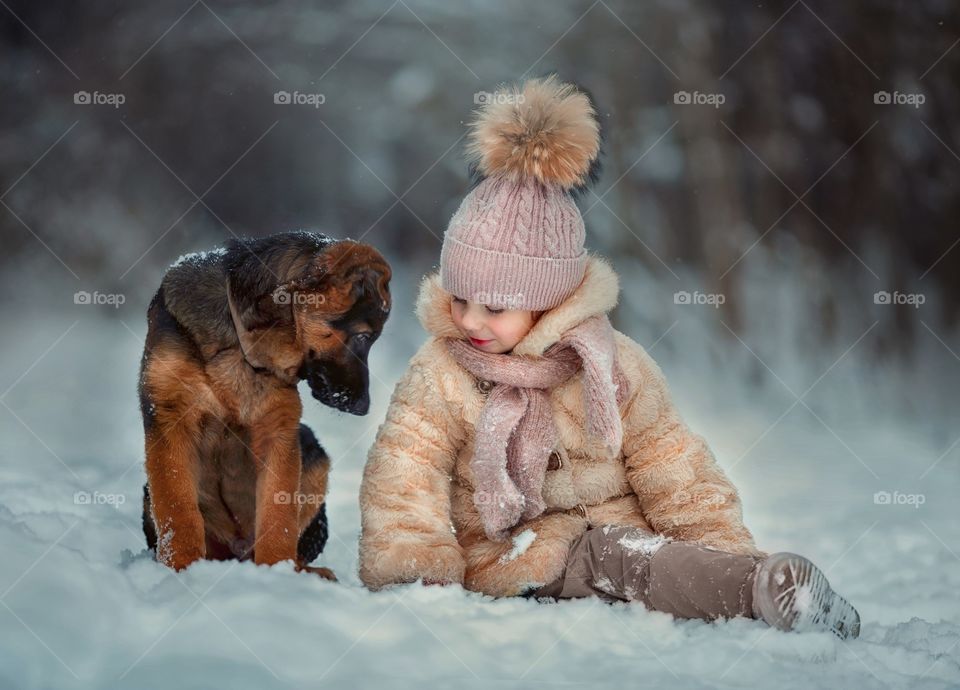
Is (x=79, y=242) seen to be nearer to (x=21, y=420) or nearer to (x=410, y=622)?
(x=21, y=420)

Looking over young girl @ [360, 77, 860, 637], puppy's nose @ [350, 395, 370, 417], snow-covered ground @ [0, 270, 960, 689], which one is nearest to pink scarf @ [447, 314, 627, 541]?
young girl @ [360, 77, 860, 637]

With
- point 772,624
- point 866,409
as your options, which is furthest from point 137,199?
point 772,624

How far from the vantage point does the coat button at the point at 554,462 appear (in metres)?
3.66

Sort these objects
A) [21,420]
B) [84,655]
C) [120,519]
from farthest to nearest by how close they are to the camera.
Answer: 1. [21,420]
2. [120,519]
3. [84,655]

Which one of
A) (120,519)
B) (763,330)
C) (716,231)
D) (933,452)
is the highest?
(716,231)

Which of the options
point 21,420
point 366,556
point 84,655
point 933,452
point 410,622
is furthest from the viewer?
point 933,452

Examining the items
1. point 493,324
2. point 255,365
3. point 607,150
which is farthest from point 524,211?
point 607,150

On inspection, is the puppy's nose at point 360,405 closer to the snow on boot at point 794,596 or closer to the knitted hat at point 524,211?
the knitted hat at point 524,211

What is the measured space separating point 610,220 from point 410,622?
391 centimetres

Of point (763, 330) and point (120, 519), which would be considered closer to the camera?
point (120, 519)

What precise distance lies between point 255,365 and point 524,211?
96 centimetres

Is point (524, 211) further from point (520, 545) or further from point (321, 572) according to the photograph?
point (321, 572)

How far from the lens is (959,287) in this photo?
6.40 meters

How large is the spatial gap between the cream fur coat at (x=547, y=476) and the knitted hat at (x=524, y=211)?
13cm
